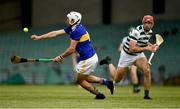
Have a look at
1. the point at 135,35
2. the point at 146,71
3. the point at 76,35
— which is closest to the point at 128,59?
the point at 146,71

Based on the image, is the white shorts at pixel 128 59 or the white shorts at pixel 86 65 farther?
the white shorts at pixel 128 59

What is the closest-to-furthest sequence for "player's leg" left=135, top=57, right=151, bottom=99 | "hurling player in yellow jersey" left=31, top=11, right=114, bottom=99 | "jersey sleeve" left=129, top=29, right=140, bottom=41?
1. "hurling player in yellow jersey" left=31, top=11, right=114, bottom=99
2. "jersey sleeve" left=129, top=29, right=140, bottom=41
3. "player's leg" left=135, top=57, right=151, bottom=99

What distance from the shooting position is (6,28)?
129 ft

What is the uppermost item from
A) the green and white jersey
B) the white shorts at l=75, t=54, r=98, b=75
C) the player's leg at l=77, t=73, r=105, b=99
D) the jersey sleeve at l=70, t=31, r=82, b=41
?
the jersey sleeve at l=70, t=31, r=82, b=41

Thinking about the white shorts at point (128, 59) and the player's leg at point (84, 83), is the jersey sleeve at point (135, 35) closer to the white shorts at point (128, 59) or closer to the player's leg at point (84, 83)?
the white shorts at point (128, 59)

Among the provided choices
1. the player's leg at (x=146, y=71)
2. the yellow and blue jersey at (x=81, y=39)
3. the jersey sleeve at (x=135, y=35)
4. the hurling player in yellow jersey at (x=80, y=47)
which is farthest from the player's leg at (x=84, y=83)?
the jersey sleeve at (x=135, y=35)

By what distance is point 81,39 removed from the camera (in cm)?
1714

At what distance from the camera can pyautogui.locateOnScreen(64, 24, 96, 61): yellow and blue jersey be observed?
55.9ft

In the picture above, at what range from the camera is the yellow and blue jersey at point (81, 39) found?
17031 millimetres

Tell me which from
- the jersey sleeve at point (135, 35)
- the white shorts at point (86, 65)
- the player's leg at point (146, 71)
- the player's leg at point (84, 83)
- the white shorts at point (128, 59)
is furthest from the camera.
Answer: the white shorts at point (128, 59)

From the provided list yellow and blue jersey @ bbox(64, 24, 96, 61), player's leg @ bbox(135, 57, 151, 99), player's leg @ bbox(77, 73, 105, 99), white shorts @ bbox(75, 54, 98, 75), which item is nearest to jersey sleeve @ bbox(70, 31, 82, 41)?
yellow and blue jersey @ bbox(64, 24, 96, 61)

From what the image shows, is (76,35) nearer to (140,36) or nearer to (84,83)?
(84,83)

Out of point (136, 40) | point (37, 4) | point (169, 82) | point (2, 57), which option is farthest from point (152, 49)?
point (37, 4)

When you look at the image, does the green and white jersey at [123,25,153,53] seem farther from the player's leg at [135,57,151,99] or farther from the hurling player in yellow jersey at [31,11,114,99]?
the hurling player in yellow jersey at [31,11,114,99]
